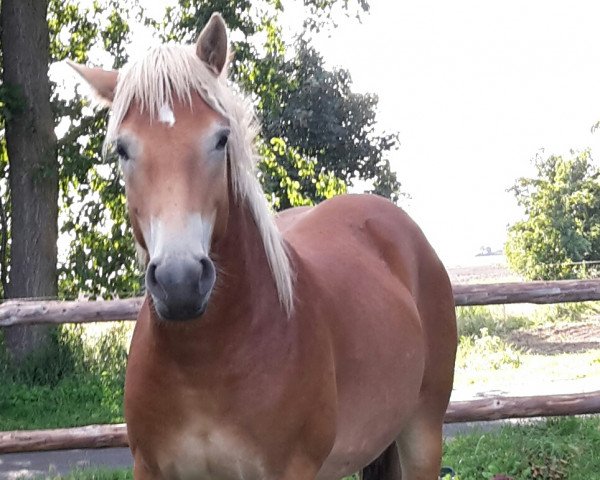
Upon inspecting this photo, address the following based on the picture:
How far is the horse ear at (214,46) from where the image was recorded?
1920 mm

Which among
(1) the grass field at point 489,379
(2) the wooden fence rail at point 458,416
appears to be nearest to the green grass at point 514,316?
(1) the grass field at point 489,379

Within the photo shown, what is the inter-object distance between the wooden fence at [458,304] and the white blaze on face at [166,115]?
8.20 ft

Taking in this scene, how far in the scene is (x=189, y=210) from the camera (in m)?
1.65

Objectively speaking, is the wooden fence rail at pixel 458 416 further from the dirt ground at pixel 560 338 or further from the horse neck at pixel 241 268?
the dirt ground at pixel 560 338

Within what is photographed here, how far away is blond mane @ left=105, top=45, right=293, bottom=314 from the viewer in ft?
5.93

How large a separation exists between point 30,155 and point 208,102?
6550mm

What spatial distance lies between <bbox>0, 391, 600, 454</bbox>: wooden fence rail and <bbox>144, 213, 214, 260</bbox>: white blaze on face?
2446 millimetres

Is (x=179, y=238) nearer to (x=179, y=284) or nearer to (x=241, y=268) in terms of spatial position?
(x=179, y=284)

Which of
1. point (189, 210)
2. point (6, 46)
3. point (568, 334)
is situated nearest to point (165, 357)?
point (189, 210)

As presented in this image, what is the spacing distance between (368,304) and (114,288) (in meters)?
5.74

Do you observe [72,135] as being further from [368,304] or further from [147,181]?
[147,181]

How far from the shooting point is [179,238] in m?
1.59

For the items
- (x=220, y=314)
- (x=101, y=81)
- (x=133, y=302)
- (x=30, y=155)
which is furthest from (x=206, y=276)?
(x=30, y=155)

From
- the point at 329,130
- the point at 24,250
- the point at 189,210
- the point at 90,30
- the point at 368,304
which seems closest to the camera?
the point at 189,210
